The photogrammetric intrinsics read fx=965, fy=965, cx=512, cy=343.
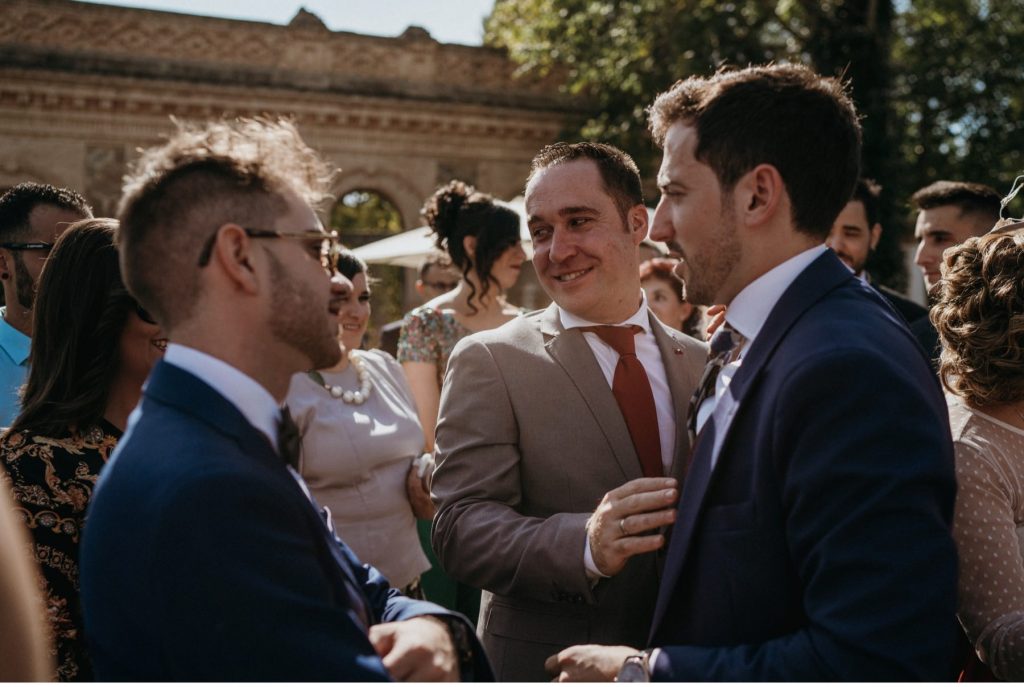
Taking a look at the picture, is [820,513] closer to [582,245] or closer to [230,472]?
[230,472]

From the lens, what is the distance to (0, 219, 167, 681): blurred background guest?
269cm

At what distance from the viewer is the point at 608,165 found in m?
3.23

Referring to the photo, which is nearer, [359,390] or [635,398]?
[635,398]

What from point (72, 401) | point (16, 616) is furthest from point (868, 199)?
point (16, 616)

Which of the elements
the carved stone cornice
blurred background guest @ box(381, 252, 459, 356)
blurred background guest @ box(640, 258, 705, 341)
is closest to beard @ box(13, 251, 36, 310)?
blurred background guest @ box(381, 252, 459, 356)

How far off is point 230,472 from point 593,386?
1.48 metres

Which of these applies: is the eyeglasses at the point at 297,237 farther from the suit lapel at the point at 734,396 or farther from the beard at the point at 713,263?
the suit lapel at the point at 734,396

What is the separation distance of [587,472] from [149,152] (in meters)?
1.50

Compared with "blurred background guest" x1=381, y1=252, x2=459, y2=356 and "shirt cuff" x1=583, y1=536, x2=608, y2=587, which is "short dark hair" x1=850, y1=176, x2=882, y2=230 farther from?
"shirt cuff" x1=583, y1=536, x2=608, y2=587

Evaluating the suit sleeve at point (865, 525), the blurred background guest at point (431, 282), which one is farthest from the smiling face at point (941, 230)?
the suit sleeve at point (865, 525)

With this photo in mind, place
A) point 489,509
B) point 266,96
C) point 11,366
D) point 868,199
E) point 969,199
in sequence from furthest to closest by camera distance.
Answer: point 266,96, point 868,199, point 969,199, point 11,366, point 489,509

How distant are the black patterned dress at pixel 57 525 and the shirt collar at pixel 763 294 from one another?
186 cm

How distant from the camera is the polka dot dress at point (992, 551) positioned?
7.70ft

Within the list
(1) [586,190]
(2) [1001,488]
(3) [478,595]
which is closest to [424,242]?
(3) [478,595]
